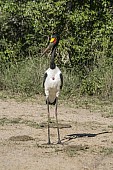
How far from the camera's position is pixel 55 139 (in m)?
8.13

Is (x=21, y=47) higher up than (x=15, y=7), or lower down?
lower down

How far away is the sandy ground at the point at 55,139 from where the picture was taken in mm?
6635

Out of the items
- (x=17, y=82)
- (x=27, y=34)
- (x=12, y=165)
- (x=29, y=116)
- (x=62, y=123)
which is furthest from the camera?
(x=27, y=34)

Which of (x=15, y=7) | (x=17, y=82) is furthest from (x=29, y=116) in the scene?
(x=15, y=7)

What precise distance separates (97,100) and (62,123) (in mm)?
3062

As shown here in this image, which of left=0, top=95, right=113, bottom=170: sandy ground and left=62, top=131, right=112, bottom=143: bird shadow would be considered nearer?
left=0, top=95, right=113, bottom=170: sandy ground

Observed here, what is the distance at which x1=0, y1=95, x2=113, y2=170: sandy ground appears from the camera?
664cm

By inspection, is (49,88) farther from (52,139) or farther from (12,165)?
(12,165)

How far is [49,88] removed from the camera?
26.1 ft

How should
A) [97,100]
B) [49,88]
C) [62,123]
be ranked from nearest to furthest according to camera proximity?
[49,88] < [62,123] < [97,100]

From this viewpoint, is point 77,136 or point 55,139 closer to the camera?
point 55,139

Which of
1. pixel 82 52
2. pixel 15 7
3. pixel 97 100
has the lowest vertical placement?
pixel 97 100

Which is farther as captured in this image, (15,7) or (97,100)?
(15,7)

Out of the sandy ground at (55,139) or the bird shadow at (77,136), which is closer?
the sandy ground at (55,139)
